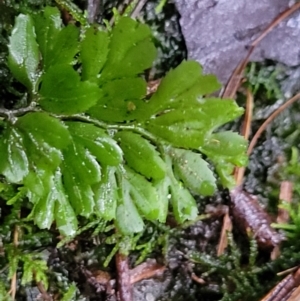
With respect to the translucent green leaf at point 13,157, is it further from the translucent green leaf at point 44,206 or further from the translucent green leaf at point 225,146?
the translucent green leaf at point 225,146

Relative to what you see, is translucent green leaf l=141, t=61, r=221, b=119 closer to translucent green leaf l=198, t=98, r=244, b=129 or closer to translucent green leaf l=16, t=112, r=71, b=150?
translucent green leaf l=198, t=98, r=244, b=129

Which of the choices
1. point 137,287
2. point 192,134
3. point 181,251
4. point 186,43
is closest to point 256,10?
point 186,43

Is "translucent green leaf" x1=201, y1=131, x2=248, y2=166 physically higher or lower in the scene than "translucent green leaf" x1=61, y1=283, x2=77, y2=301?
higher

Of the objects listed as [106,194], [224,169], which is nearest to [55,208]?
[106,194]

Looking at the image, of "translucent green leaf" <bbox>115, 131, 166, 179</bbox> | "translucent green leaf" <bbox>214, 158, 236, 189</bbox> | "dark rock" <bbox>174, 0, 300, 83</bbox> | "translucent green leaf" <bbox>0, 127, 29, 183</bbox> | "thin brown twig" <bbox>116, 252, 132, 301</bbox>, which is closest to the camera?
"translucent green leaf" <bbox>0, 127, 29, 183</bbox>

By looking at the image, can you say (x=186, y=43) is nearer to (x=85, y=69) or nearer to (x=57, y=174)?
(x=85, y=69)

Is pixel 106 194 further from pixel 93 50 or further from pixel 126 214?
pixel 93 50

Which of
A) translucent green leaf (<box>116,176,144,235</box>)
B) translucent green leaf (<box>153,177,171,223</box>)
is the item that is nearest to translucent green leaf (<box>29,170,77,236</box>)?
translucent green leaf (<box>116,176,144,235</box>)
